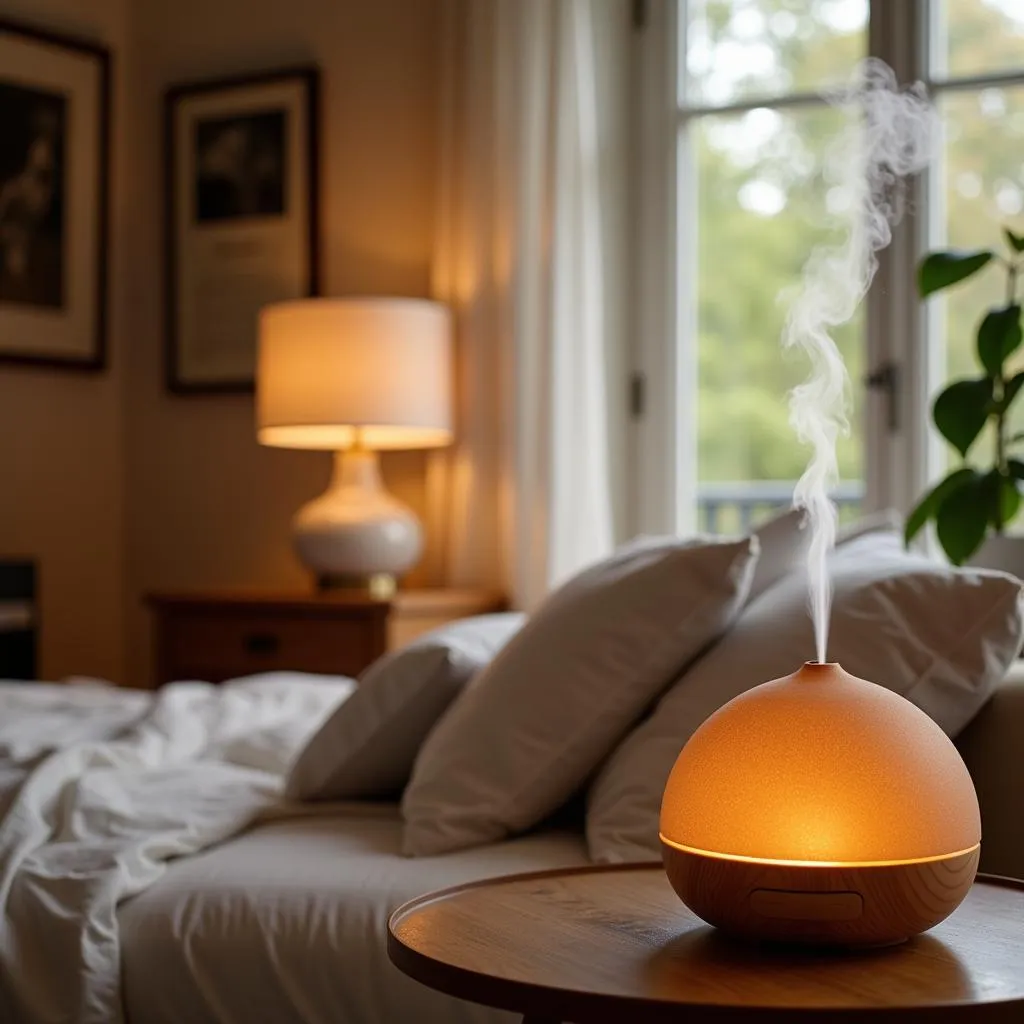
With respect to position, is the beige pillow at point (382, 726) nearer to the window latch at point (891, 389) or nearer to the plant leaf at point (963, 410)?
the plant leaf at point (963, 410)

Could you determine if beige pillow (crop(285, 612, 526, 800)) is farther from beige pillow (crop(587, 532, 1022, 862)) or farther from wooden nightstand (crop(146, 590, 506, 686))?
wooden nightstand (crop(146, 590, 506, 686))

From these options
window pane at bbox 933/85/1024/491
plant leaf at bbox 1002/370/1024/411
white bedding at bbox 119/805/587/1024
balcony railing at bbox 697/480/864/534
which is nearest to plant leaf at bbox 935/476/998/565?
plant leaf at bbox 1002/370/1024/411

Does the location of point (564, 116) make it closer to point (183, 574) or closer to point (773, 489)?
point (773, 489)

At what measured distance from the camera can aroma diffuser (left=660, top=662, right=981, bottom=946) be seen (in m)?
1.03

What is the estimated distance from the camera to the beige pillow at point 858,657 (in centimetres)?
158

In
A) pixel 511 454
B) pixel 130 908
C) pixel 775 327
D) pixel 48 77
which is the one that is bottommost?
pixel 130 908

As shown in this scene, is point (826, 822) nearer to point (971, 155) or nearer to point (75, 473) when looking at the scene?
point (971, 155)

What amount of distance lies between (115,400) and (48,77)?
0.92m

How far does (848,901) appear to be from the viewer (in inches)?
40.6

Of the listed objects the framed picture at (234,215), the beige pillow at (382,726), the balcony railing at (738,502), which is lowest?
the beige pillow at (382,726)

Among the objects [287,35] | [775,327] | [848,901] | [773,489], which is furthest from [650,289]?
[848,901]

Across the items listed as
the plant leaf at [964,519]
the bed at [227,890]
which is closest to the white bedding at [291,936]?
the bed at [227,890]

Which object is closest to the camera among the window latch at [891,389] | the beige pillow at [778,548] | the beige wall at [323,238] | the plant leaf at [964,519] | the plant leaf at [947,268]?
the beige pillow at [778,548]

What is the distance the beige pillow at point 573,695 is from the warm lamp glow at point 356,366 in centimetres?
196
